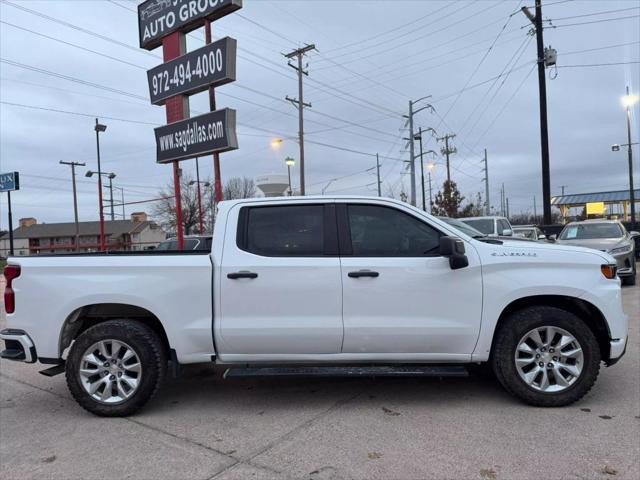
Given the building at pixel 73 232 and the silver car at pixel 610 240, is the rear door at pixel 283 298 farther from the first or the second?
the building at pixel 73 232

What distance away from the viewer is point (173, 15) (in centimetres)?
1202

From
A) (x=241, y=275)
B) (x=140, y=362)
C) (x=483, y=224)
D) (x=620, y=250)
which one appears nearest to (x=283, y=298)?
(x=241, y=275)

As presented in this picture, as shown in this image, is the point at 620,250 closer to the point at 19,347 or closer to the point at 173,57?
the point at 173,57

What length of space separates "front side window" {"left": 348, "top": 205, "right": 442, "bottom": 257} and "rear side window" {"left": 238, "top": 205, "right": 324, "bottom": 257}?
0.32 meters

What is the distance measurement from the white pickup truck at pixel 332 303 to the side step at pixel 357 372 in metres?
0.07

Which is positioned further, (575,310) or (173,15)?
(173,15)

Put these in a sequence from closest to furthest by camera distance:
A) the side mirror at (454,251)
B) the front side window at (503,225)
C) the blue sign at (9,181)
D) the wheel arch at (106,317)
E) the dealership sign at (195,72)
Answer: the side mirror at (454,251), the wheel arch at (106,317), the dealership sign at (195,72), the front side window at (503,225), the blue sign at (9,181)

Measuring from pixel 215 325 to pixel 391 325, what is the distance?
1.51m

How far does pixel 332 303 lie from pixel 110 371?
2.04 m

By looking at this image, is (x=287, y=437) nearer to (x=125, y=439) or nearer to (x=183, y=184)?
(x=125, y=439)

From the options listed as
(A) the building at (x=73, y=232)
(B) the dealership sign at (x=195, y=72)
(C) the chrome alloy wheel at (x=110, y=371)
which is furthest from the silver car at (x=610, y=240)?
(A) the building at (x=73, y=232)

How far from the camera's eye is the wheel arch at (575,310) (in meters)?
4.19

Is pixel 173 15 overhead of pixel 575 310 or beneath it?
overhead

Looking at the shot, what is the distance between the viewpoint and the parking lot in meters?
3.20
